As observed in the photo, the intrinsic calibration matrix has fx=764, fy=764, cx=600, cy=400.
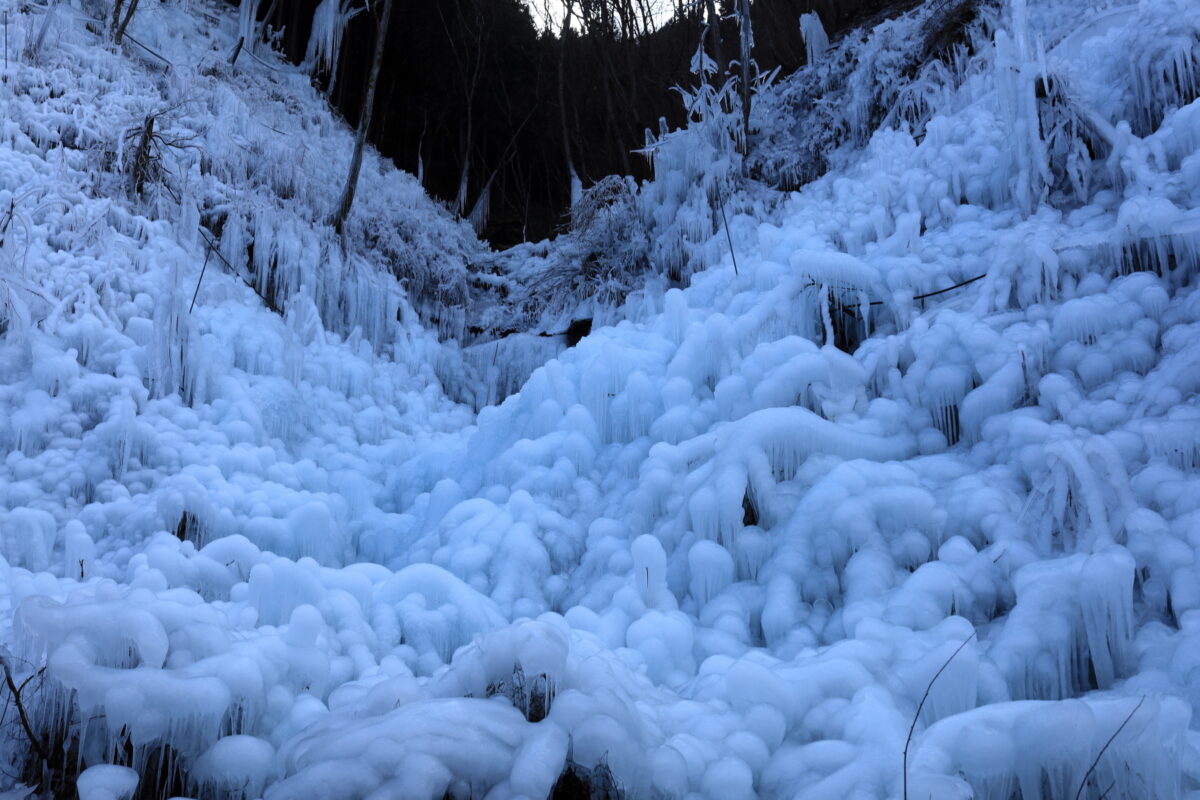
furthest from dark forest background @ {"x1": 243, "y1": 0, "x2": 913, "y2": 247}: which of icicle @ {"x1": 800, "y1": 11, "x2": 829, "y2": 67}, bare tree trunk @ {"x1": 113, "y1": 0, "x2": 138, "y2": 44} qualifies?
bare tree trunk @ {"x1": 113, "y1": 0, "x2": 138, "y2": 44}

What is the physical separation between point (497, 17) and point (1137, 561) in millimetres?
15803

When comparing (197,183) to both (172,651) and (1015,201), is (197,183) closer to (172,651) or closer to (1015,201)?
(172,651)

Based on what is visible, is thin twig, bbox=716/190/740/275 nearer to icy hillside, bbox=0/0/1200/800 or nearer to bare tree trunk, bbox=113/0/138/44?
icy hillside, bbox=0/0/1200/800

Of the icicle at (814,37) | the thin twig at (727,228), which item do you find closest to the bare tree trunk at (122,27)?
the thin twig at (727,228)

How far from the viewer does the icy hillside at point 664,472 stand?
211cm

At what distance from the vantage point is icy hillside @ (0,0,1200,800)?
2113mm

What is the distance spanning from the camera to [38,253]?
16.7ft

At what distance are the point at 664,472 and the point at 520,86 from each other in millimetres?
14043

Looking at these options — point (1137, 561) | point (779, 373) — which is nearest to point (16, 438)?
point (779, 373)

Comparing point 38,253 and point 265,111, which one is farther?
point 265,111

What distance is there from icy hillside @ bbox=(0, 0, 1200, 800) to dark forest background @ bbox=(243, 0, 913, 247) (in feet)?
21.9

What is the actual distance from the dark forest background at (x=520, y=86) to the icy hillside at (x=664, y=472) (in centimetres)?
668

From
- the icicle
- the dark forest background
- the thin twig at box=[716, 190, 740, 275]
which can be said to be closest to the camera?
the thin twig at box=[716, 190, 740, 275]

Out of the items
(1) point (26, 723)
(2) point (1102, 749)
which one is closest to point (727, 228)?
(2) point (1102, 749)
